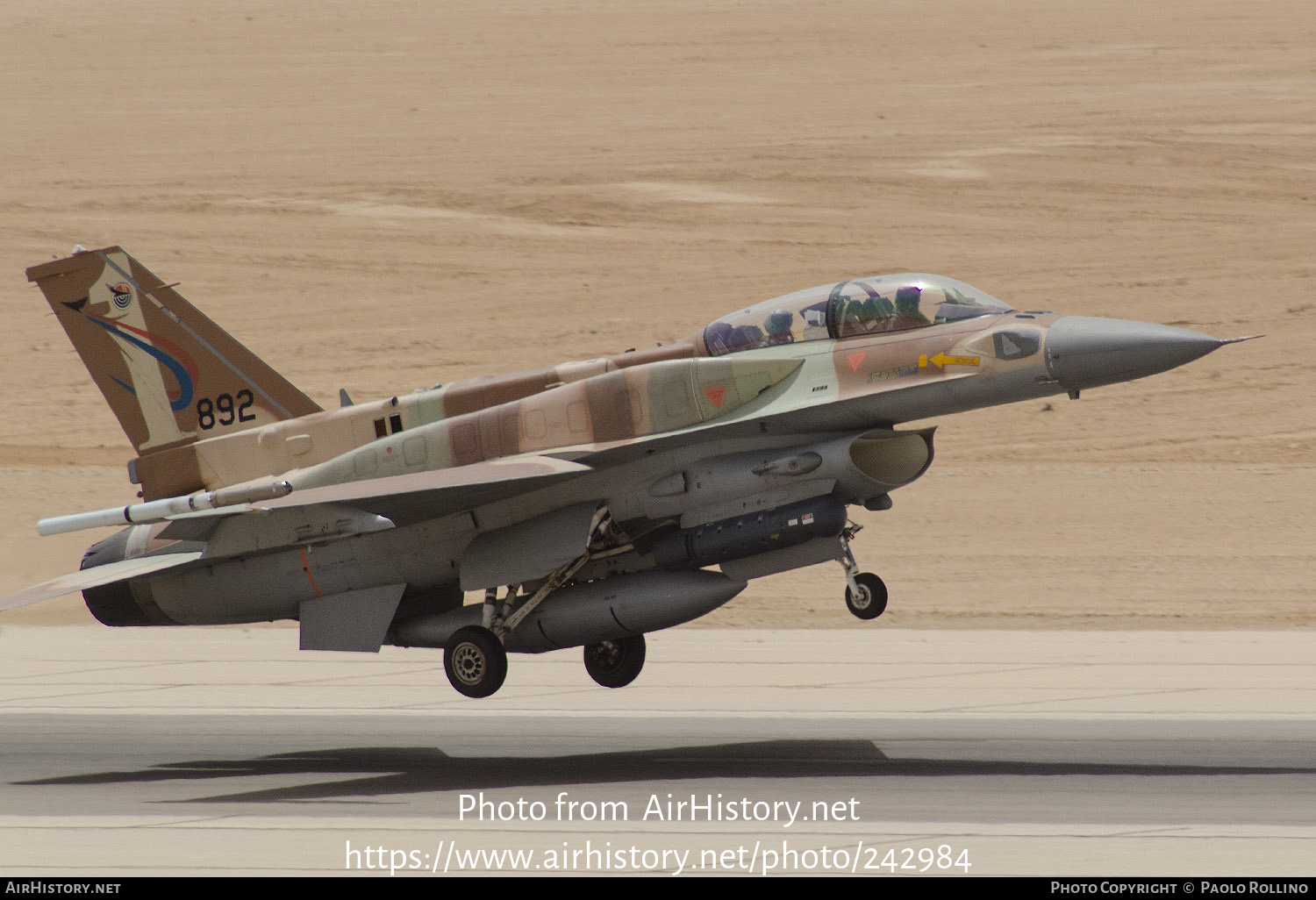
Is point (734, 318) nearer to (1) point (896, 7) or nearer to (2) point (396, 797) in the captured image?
(2) point (396, 797)

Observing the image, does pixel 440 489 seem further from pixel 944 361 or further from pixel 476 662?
pixel 944 361

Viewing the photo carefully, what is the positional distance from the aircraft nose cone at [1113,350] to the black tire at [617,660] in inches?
243

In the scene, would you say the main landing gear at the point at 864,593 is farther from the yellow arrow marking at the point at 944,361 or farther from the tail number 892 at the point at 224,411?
the tail number 892 at the point at 224,411

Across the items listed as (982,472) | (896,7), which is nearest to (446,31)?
(896,7)

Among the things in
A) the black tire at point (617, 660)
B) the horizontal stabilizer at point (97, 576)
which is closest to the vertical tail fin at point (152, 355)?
the horizontal stabilizer at point (97, 576)

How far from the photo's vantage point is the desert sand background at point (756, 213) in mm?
28812

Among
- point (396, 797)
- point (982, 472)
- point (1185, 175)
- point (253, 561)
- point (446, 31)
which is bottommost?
point (396, 797)

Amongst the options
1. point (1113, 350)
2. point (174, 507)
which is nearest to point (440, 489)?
point (174, 507)

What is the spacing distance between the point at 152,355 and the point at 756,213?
90.1 ft

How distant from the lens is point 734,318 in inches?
660

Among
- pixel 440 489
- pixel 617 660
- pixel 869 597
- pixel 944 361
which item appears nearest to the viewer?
pixel 944 361

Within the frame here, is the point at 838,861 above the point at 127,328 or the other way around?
the other way around

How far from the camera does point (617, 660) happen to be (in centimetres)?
1889

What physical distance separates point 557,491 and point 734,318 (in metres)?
2.54
